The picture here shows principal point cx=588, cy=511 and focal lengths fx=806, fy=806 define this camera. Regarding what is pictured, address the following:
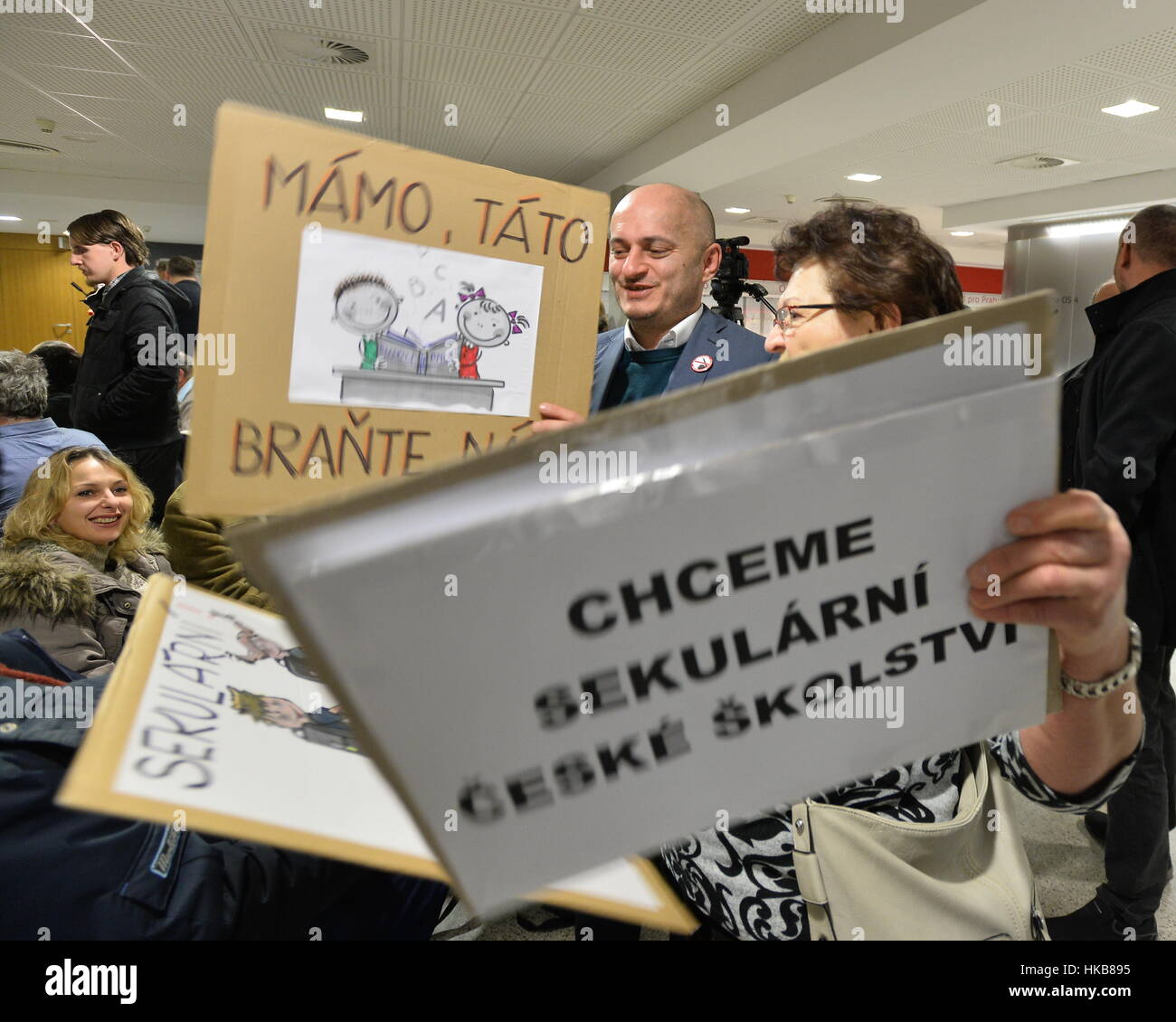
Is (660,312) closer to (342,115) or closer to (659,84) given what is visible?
(659,84)

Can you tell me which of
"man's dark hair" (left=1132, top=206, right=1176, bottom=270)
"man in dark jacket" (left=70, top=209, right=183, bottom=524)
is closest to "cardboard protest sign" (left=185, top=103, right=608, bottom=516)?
"man's dark hair" (left=1132, top=206, right=1176, bottom=270)

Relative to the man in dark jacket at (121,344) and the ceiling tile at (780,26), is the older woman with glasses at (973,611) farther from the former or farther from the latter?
the ceiling tile at (780,26)

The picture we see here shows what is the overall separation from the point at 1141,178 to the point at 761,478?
348 inches

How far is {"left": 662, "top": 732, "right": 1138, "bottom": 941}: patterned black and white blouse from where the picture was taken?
789 millimetres

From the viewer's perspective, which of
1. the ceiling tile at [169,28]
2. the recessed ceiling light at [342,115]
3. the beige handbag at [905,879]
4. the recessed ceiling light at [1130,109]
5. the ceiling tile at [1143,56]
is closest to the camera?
the beige handbag at [905,879]

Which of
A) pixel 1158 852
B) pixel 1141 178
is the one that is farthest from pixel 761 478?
pixel 1141 178

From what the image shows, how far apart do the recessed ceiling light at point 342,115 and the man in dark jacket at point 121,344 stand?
3095 mm

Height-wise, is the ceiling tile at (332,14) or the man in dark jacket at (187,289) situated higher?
the ceiling tile at (332,14)

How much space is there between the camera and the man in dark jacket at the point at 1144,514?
6.33 ft

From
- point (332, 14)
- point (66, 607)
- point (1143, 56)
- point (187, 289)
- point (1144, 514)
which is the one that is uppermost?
point (1143, 56)

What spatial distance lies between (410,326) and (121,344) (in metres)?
2.88

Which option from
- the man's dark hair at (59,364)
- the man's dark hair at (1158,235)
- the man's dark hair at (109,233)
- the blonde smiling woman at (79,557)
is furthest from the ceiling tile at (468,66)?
the man's dark hair at (1158,235)

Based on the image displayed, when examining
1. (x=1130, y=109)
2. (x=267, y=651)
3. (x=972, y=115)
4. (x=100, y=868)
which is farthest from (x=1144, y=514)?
(x=1130, y=109)

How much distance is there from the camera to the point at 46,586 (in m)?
1.69
